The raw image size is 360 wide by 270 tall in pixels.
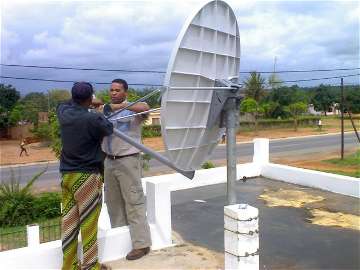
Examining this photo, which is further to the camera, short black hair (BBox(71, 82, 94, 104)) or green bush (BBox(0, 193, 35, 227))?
green bush (BBox(0, 193, 35, 227))

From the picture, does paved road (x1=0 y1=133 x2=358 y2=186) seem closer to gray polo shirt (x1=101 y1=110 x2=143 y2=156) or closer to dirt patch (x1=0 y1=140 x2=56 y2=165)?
dirt patch (x1=0 y1=140 x2=56 y2=165)

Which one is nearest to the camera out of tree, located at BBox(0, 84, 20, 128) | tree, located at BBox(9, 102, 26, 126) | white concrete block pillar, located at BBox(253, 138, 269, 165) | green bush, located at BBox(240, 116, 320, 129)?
white concrete block pillar, located at BBox(253, 138, 269, 165)

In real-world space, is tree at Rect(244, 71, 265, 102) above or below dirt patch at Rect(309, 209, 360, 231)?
above

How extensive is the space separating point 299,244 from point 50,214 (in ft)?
22.7

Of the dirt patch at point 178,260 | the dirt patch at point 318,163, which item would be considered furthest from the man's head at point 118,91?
the dirt patch at point 318,163

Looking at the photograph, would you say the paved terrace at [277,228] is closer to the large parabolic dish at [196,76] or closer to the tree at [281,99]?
the large parabolic dish at [196,76]

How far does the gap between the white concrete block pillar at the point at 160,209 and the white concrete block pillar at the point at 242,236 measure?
4.65ft

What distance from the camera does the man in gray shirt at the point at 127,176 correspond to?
480 centimetres

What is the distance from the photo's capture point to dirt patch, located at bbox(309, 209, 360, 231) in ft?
21.4

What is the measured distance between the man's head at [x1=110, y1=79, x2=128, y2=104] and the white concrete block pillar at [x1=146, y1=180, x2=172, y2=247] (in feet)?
4.16

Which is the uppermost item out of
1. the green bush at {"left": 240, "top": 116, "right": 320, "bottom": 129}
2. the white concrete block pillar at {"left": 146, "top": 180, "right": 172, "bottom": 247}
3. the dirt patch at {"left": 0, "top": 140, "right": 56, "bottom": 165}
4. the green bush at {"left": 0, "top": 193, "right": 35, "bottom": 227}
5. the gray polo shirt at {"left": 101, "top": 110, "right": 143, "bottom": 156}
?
the gray polo shirt at {"left": 101, "top": 110, "right": 143, "bottom": 156}

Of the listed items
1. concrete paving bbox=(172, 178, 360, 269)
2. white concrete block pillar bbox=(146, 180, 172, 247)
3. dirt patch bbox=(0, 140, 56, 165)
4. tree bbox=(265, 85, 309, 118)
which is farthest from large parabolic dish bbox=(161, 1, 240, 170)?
tree bbox=(265, 85, 309, 118)

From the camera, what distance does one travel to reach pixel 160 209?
5566 mm

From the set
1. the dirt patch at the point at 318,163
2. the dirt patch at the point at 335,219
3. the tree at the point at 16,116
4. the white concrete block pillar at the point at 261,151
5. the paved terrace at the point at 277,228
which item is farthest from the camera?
the tree at the point at 16,116
